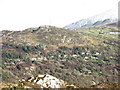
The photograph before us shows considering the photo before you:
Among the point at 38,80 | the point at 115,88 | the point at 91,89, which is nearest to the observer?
the point at 115,88

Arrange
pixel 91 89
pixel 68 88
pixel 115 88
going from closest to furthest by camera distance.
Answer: pixel 115 88, pixel 91 89, pixel 68 88

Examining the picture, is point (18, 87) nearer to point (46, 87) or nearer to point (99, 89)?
point (46, 87)

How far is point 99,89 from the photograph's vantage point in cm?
6888

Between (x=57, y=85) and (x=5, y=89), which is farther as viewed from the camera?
(x=57, y=85)

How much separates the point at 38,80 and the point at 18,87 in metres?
15.0

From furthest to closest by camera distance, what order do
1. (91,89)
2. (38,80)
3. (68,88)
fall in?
(38,80) < (68,88) < (91,89)

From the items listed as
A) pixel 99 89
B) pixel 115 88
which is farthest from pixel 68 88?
pixel 115 88

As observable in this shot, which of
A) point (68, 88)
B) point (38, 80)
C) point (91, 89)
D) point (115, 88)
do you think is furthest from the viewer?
point (38, 80)

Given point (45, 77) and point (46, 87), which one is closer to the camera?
point (46, 87)

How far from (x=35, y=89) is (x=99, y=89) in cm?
1844

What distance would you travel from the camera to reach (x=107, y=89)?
67.3 meters

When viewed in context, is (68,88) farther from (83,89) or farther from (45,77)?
(45,77)

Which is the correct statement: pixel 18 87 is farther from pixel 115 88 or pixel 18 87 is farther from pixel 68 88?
pixel 115 88

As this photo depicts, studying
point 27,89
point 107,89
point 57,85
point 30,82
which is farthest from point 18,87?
point 107,89
